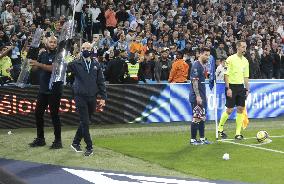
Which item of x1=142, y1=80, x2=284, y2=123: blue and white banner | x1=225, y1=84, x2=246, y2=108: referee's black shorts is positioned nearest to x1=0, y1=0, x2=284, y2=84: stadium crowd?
x1=142, y1=80, x2=284, y2=123: blue and white banner

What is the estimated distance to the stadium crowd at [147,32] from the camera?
70.0 ft

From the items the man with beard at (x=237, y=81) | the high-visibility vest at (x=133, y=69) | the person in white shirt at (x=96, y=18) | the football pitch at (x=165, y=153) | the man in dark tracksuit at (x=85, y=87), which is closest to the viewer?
the football pitch at (x=165, y=153)

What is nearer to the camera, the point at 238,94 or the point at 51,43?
the point at 51,43

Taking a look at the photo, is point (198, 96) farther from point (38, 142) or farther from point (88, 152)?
point (38, 142)

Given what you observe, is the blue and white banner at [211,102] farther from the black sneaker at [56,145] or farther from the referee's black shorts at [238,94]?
the black sneaker at [56,145]

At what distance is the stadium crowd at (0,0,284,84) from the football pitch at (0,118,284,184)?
11.2ft

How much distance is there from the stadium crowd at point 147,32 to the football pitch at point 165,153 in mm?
3427

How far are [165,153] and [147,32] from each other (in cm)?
1225

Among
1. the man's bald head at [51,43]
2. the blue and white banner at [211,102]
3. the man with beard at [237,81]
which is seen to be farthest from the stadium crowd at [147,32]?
the man's bald head at [51,43]

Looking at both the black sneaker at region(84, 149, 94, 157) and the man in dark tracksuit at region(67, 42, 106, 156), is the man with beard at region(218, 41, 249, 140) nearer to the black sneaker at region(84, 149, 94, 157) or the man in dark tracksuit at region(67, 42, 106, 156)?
the man in dark tracksuit at region(67, 42, 106, 156)

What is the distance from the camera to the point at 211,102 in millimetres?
19766

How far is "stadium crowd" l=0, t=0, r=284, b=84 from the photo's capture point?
21344 millimetres

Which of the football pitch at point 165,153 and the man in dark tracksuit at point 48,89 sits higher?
the man in dark tracksuit at point 48,89

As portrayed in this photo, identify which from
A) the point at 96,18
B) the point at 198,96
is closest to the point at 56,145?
the point at 198,96
